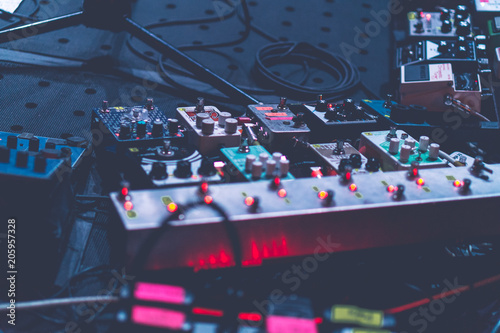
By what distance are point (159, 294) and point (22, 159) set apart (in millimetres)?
601

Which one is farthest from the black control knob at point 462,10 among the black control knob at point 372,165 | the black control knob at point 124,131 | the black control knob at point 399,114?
the black control knob at point 124,131

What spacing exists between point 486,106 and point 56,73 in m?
2.01

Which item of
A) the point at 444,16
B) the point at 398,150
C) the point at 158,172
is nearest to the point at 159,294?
the point at 158,172

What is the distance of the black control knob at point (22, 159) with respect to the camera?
4.57 feet

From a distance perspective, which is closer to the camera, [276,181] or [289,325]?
[289,325]

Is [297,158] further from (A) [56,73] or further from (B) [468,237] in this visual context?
(A) [56,73]

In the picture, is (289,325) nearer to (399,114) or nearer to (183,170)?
(183,170)

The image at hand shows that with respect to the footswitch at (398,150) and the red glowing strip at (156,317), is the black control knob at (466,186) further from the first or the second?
the red glowing strip at (156,317)

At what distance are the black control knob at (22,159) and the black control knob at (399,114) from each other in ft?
4.45

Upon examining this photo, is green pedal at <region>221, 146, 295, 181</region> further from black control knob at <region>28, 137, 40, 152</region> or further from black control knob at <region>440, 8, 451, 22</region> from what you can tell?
black control knob at <region>440, 8, 451, 22</region>

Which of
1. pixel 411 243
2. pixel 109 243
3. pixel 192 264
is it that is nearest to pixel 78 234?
pixel 109 243

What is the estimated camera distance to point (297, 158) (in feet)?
6.11

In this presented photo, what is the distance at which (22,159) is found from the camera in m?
1.40

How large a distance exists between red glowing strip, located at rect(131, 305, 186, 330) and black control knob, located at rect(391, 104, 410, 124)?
1.36 meters
